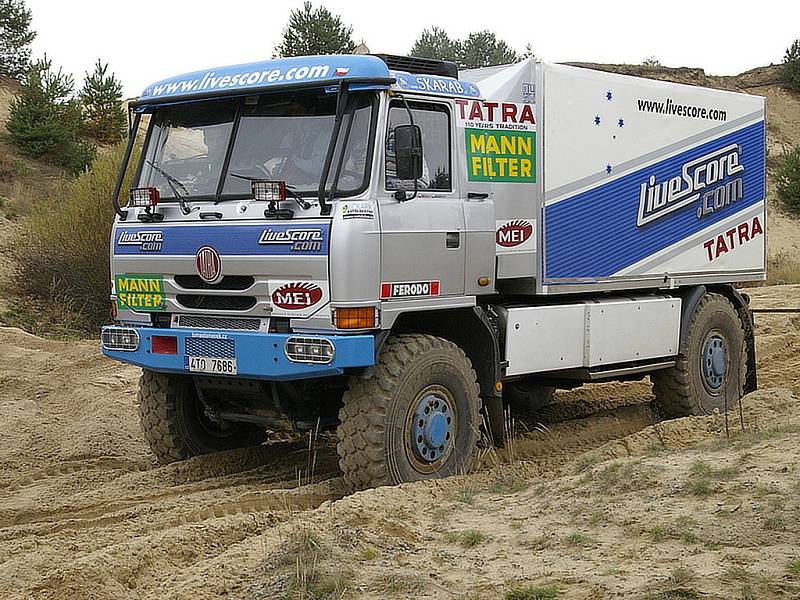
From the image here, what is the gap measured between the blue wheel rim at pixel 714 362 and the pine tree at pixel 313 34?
2745 centimetres

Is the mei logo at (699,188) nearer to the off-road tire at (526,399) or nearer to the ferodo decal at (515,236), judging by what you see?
the ferodo decal at (515,236)

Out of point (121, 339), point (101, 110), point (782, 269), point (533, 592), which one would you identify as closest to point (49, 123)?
point (101, 110)

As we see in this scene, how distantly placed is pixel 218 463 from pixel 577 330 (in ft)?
10.2

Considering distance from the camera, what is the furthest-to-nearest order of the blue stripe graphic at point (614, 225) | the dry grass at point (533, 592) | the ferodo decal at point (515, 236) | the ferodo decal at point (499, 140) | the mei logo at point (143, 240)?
the blue stripe graphic at point (614, 225) < the ferodo decal at point (515, 236) < the ferodo decal at point (499, 140) < the mei logo at point (143, 240) < the dry grass at point (533, 592)

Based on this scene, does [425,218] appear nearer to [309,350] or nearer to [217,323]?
[309,350]

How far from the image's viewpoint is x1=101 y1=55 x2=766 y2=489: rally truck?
7.45 m

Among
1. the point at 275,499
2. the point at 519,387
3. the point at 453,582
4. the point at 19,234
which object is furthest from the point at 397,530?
the point at 19,234

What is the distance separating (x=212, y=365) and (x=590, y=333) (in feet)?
10.9

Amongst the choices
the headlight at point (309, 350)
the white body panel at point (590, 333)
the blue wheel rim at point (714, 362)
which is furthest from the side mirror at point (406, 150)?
the blue wheel rim at point (714, 362)

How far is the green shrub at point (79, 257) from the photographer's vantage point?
1905 cm

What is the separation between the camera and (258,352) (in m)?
7.46

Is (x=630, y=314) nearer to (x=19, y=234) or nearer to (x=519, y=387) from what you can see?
(x=519, y=387)

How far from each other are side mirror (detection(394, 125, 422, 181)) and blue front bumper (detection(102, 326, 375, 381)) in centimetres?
113

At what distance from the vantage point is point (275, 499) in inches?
301
